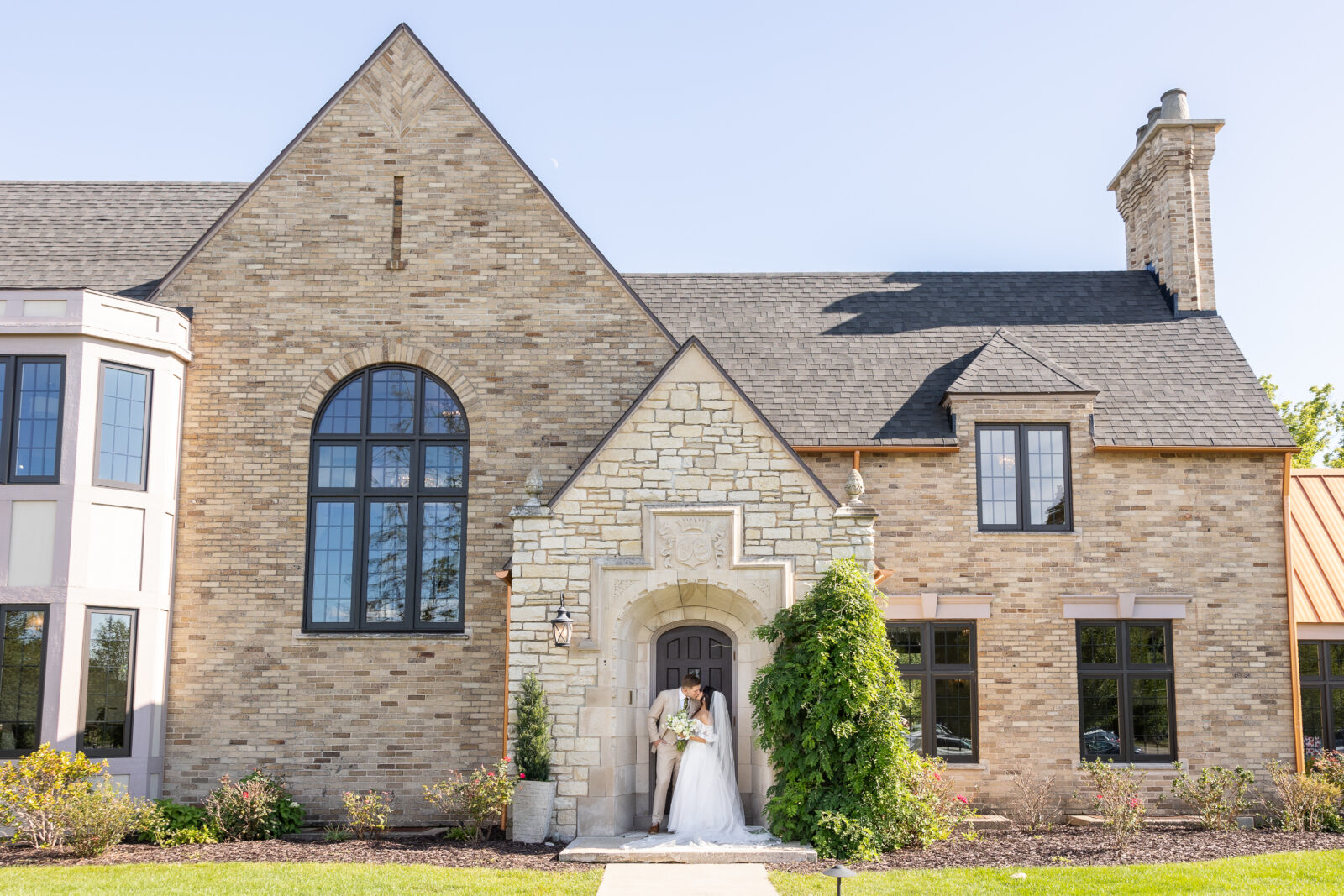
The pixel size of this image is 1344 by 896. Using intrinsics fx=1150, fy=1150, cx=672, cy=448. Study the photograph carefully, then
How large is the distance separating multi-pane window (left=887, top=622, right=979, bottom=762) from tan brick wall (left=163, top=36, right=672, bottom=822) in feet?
17.9

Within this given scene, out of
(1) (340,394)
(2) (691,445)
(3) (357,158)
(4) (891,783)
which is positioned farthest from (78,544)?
(4) (891,783)

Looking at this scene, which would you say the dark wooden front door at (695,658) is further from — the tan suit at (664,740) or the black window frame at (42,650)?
the black window frame at (42,650)

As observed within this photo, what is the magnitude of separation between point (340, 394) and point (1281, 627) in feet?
45.1

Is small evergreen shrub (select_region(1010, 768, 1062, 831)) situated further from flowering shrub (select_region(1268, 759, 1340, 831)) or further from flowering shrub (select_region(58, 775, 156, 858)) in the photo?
flowering shrub (select_region(58, 775, 156, 858))

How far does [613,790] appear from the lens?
13406 millimetres

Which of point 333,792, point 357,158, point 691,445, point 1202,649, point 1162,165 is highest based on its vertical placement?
point 1162,165

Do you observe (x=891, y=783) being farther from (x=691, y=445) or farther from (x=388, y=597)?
(x=388, y=597)

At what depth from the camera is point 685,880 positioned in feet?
36.8

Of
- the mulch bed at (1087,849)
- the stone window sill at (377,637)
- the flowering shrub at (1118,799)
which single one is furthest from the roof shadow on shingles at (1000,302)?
the mulch bed at (1087,849)

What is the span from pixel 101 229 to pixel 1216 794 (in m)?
18.0

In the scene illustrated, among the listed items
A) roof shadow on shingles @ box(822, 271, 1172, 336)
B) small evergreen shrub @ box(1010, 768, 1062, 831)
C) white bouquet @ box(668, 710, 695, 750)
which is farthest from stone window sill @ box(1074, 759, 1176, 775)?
roof shadow on shingles @ box(822, 271, 1172, 336)

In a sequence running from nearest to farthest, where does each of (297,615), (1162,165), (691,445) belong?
1. (691,445)
2. (297,615)
3. (1162,165)

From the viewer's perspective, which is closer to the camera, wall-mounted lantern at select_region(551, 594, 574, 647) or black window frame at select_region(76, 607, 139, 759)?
wall-mounted lantern at select_region(551, 594, 574, 647)

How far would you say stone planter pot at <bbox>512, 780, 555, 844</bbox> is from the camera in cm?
1316
